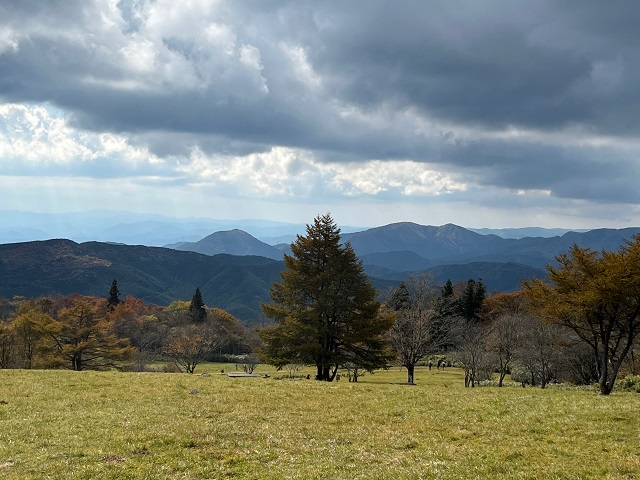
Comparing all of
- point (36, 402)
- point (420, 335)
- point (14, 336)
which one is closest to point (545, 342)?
point (420, 335)

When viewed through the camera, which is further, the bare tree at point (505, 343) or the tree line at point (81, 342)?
the tree line at point (81, 342)

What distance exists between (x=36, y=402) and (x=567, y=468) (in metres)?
23.6

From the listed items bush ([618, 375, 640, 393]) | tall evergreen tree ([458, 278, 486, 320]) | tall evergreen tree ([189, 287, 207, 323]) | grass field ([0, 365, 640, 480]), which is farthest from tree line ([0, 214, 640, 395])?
tall evergreen tree ([189, 287, 207, 323])

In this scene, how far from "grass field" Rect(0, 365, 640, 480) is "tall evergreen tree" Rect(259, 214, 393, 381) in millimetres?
13150

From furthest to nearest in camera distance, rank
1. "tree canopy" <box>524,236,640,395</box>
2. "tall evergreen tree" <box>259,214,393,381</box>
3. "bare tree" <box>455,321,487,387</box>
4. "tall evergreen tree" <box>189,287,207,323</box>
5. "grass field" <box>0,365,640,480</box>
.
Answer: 1. "tall evergreen tree" <box>189,287,207,323</box>
2. "bare tree" <box>455,321,487,387</box>
3. "tall evergreen tree" <box>259,214,393,381</box>
4. "tree canopy" <box>524,236,640,395</box>
5. "grass field" <box>0,365,640,480</box>

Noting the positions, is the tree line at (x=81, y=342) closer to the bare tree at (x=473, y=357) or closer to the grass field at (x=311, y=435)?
the bare tree at (x=473, y=357)

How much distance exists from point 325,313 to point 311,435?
75.5 feet

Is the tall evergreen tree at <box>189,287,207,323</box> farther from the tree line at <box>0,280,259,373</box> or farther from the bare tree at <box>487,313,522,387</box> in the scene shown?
the bare tree at <box>487,313,522,387</box>

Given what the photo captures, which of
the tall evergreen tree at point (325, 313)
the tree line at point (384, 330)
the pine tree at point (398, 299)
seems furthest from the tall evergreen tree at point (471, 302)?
the tall evergreen tree at point (325, 313)

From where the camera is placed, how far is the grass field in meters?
12.6

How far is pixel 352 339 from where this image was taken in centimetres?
3931

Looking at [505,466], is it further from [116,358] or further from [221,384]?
[116,358]

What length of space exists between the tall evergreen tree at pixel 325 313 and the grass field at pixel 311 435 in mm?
13150

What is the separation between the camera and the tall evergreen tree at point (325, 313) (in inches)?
1543
